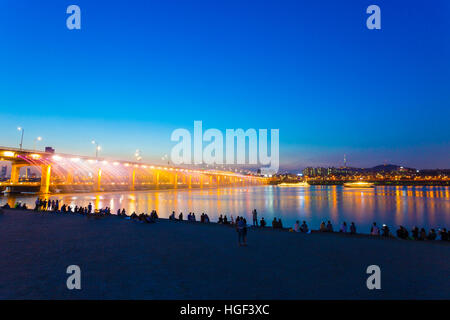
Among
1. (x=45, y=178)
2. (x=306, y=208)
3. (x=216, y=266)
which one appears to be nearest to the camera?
(x=216, y=266)

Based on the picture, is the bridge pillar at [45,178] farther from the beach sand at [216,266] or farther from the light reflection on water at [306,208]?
the beach sand at [216,266]

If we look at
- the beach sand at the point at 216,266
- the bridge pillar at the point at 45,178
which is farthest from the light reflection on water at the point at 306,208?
the beach sand at the point at 216,266

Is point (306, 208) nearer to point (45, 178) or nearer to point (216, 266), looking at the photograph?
point (216, 266)

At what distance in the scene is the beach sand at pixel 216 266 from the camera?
210 inches

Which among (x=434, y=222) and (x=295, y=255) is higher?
(x=295, y=255)

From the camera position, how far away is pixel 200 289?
544cm

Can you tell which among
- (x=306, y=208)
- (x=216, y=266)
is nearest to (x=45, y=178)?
(x=306, y=208)

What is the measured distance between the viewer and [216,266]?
6.98m

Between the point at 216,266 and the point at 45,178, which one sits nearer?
the point at 216,266

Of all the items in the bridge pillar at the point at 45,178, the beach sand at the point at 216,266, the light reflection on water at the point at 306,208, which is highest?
the bridge pillar at the point at 45,178

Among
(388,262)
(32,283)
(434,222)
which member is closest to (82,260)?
(32,283)

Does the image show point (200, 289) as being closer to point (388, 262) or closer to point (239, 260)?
point (239, 260)
